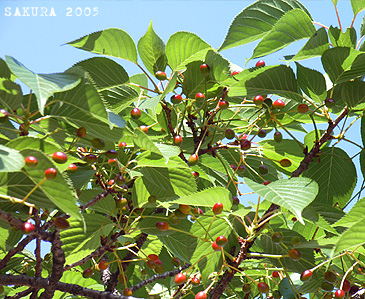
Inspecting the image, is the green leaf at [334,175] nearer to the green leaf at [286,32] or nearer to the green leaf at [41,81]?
the green leaf at [286,32]

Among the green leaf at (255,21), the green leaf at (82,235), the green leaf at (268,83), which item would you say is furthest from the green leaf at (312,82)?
the green leaf at (82,235)

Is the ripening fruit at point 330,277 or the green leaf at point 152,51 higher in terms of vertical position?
the green leaf at point 152,51

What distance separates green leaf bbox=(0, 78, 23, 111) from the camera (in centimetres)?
160

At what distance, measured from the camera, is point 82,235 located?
2.06m

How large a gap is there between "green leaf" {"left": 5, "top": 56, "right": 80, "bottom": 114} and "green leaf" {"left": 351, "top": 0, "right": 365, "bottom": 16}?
149 cm

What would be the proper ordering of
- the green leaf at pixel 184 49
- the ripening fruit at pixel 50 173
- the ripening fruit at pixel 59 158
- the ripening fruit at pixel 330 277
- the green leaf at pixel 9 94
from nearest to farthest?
the ripening fruit at pixel 50 173, the ripening fruit at pixel 59 158, the green leaf at pixel 9 94, the ripening fruit at pixel 330 277, the green leaf at pixel 184 49

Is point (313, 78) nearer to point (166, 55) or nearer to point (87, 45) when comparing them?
point (166, 55)

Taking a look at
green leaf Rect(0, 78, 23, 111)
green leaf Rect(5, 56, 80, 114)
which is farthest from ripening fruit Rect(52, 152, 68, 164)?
green leaf Rect(0, 78, 23, 111)

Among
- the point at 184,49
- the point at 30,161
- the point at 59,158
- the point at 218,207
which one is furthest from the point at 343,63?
the point at 30,161

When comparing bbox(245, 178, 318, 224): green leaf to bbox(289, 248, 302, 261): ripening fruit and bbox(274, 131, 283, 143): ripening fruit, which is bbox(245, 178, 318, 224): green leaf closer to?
bbox(289, 248, 302, 261): ripening fruit

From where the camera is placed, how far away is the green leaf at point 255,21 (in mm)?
2172

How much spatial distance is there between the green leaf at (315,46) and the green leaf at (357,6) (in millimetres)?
290

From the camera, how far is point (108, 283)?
2.46 meters

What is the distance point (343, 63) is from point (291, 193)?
74 cm
